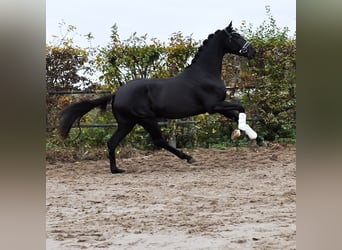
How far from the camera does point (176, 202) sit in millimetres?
4277

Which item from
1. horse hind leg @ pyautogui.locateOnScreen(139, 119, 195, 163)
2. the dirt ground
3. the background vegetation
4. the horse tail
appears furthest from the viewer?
the background vegetation

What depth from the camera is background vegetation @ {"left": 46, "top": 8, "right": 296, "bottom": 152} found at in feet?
24.9

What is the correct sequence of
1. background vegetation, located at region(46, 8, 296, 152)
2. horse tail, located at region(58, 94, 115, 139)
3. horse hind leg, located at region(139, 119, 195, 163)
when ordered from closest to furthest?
horse tail, located at region(58, 94, 115, 139) < horse hind leg, located at region(139, 119, 195, 163) < background vegetation, located at region(46, 8, 296, 152)

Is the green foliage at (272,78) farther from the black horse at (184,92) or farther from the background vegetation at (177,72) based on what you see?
the black horse at (184,92)

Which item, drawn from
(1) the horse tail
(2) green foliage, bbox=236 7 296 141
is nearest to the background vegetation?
(2) green foliage, bbox=236 7 296 141

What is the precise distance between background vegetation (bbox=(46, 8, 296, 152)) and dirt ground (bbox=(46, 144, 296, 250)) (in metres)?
0.57

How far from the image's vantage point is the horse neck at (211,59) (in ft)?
20.6

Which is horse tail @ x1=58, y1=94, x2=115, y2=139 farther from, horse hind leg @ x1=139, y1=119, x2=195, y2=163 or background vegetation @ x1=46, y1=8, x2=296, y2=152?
background vegetation @ x1=46, y1=8, x2=296, y2=152

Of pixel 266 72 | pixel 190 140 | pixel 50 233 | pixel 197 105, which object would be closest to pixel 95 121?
pixel 190 140

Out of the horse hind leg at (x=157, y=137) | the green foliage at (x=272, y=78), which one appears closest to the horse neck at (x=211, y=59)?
the horse hind leg at (x=157, y=137)

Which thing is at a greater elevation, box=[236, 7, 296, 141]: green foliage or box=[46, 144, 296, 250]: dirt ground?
box=[236, 7, 296, 141]: green foliage

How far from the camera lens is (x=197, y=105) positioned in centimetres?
630

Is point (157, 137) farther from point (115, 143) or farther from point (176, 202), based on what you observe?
point (176, 202)

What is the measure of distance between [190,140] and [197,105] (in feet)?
6.07
